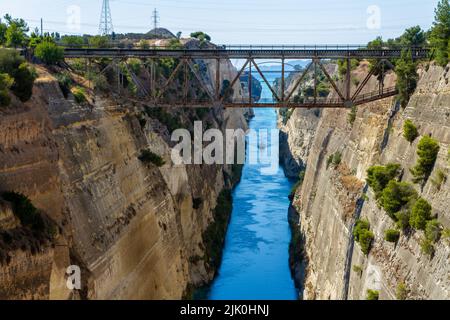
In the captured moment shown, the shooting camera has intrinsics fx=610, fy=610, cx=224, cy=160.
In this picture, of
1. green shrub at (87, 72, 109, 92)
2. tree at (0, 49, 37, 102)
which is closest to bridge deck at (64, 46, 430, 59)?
green shrub at (87, 72, 109, 92)

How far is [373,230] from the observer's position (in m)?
32.4

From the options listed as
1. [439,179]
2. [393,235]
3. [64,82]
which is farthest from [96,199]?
[439,179]

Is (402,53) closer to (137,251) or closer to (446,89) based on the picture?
(446,89)

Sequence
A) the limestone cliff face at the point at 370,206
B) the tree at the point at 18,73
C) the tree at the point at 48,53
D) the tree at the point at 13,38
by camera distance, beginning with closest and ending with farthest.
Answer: the limestone cliff face at the point at 370,206
the tree at the point at 18,73
the tree at the point at 48,53
the tree at the point at 13,38

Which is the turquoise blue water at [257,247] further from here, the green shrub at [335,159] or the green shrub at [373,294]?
the green shrub at [373,294]

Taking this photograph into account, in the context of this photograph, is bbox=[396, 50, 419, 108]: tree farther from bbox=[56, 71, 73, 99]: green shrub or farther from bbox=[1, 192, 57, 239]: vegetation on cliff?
bbox=[1, 192, 57, 239]: vegetation on cliff

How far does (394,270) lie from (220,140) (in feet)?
157

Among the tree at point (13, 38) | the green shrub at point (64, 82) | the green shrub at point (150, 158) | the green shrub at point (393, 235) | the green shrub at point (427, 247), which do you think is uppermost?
the tree at point (13, 38)

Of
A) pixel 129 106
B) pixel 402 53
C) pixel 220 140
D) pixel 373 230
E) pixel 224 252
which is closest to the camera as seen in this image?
pixel 373 230

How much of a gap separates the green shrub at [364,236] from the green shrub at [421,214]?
19.8 feet

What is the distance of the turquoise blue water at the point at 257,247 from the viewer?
152 feet

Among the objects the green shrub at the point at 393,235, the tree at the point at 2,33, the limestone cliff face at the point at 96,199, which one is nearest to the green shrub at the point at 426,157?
the green shrub at the point at 393,235
